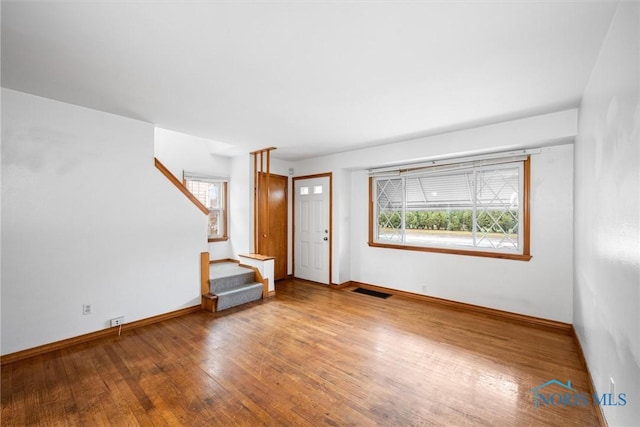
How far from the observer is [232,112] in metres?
3.05

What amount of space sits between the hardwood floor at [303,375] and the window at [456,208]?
1096 millimetres

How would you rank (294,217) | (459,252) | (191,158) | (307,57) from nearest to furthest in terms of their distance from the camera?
1. (307,57)
2. (459,252)
3. (191,158)
4. (294,217)

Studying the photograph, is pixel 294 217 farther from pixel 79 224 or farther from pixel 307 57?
pixel 307 57

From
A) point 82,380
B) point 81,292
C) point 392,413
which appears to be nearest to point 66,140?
point 81,292

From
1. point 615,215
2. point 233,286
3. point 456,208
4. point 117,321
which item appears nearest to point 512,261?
point 456,208

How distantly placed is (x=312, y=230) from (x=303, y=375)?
334 centimetres

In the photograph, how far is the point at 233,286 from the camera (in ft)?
14.0

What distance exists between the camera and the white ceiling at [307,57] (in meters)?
1.54

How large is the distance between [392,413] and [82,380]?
8.04 feet

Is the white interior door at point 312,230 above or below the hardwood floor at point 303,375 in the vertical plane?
above

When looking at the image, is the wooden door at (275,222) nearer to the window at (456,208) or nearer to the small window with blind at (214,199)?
the small window with blind at (214,199)

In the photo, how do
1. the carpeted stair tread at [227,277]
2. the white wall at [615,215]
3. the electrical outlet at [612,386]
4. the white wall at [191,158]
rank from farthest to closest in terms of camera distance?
the white wall at [191,158], the carpeted stair tread at [227,277], the electrical outlet at [612,386], the white wall at [615,215]

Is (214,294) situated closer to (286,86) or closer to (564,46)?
(286,86)

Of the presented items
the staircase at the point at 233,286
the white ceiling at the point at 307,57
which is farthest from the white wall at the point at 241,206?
the white ceiling at the point at 307,57
